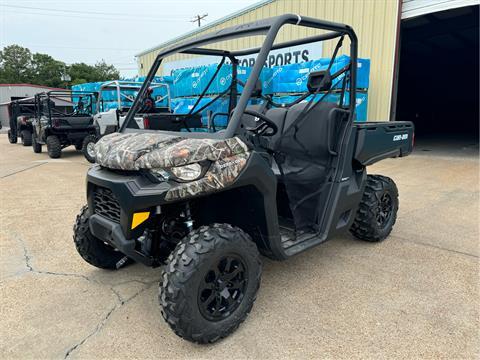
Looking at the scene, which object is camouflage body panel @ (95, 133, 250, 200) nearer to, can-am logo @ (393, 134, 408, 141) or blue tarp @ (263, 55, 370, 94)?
can-am logo @ (393, 134, 408, 141)

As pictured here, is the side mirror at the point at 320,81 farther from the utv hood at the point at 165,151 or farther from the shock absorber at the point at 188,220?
the shock absorber at the point at 188,220

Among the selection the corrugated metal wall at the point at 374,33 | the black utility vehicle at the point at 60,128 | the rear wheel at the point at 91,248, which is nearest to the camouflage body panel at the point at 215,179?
the rear wheel at the point at 91,248

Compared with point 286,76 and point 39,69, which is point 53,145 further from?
point 39,69

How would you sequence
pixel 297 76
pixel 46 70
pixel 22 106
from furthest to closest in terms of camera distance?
1. pixel 46 70
2. pixel 22 106
3. pixel 297 76

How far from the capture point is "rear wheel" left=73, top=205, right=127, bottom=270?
108 inches

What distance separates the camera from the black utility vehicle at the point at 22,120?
14352 mm

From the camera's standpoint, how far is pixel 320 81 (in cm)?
260

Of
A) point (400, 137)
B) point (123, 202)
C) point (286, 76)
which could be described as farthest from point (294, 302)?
point (286, 76)

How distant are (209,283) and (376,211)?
199cm

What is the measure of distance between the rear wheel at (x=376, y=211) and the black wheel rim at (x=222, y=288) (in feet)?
5.37

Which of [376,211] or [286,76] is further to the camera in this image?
[286,76]

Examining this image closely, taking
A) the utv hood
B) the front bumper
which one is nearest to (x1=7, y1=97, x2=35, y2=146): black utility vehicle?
the front bumper

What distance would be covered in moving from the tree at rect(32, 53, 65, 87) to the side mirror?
68.6 meters

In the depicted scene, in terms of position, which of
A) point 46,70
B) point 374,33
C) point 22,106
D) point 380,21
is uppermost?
point 46,70
